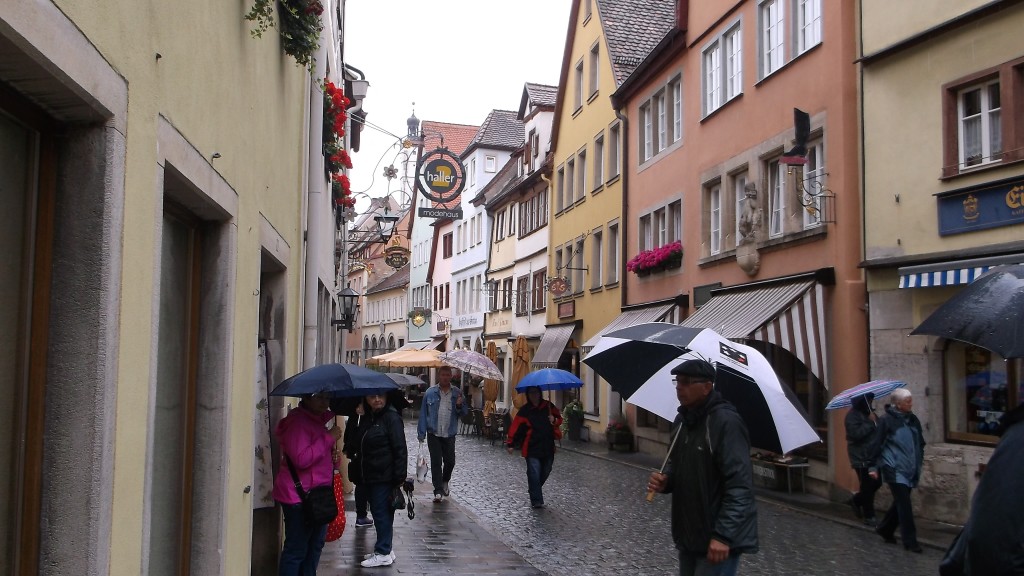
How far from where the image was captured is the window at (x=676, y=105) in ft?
77.2

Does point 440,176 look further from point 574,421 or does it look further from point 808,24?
point 574,421

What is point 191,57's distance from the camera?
4.22 metres

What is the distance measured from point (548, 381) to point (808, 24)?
7.71 meters

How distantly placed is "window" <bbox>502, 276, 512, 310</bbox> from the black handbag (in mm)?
34356

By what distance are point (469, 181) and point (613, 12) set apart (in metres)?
21.2

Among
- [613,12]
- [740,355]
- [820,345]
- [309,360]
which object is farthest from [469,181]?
[740,355]

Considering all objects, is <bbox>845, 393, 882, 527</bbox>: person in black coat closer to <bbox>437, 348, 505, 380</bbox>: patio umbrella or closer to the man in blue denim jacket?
the man in blue denim jacket

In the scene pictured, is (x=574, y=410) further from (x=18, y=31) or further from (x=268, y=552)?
(x=18, y=31)

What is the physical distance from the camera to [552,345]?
33.3m

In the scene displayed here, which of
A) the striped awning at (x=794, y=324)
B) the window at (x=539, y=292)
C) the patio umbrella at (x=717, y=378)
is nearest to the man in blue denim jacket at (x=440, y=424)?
the striped awning at (x=794, y=324)

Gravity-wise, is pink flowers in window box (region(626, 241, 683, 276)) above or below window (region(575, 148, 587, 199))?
below

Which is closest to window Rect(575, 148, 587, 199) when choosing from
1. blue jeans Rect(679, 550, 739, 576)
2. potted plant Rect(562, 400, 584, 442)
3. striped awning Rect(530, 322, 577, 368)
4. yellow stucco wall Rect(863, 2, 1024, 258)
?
striped awning Rect(530, 322, 577, 368)

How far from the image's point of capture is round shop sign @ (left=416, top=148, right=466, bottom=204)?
19.0 metres

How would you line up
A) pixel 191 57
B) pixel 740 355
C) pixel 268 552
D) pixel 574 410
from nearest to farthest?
pixel 191 57
pixel 740 355
pixel 268 552
pixel 574 410
